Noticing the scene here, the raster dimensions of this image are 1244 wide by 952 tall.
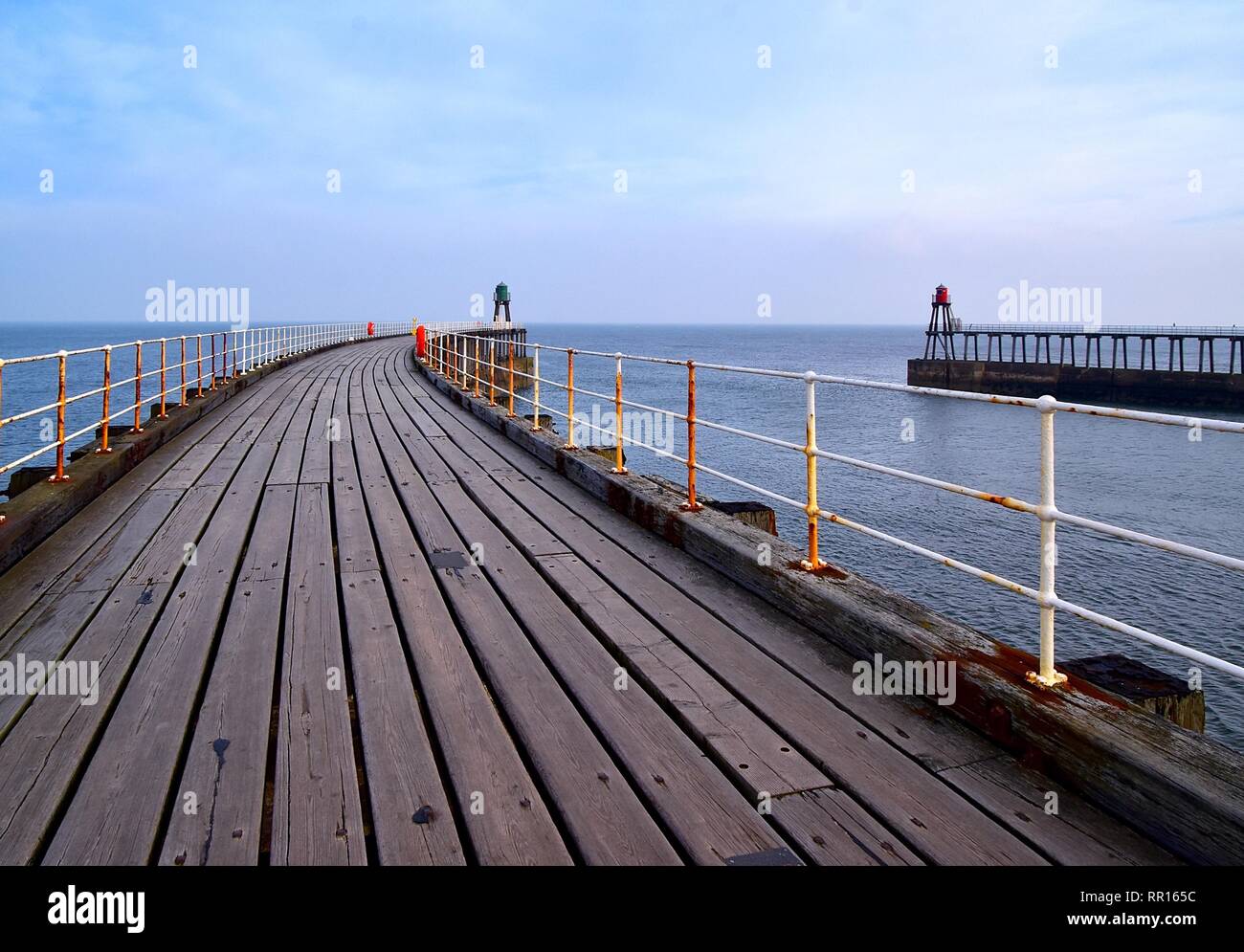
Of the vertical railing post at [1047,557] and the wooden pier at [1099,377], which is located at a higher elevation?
the wooden pier at [1099,377]

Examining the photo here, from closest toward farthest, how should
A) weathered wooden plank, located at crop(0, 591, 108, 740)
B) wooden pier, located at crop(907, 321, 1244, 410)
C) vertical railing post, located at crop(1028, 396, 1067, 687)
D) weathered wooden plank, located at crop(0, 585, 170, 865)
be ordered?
weathered wooden plank, located at crop(0, 585, 170, 865) → vertical railing post, located at crop(1028, 396, 1067, 687) → weathered wooden plank, located at crop(0, 591, 108, 740) → wooden pier, located at crop(907, 321, 1244, 410)

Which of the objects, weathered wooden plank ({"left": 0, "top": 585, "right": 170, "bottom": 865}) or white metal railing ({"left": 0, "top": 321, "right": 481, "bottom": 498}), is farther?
white metal railing ({"left": 0, "top": 321, "right": 481, "bottom": 498})

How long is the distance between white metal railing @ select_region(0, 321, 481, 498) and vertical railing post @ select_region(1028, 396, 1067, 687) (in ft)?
14.5

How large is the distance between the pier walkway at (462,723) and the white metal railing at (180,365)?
43.9 inches

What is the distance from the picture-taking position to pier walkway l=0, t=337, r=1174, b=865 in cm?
242

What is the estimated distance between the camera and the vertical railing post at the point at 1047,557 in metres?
2.85

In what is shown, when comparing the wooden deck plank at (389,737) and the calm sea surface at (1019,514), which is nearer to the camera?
the wooden deck plank at (389,737)

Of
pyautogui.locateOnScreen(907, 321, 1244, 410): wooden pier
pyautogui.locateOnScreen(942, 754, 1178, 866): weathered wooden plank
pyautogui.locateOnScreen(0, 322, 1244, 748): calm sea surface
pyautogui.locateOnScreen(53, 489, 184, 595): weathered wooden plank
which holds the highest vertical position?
pyautogui.locateOnScreen(907, 321, 1244, 410): wooden pier

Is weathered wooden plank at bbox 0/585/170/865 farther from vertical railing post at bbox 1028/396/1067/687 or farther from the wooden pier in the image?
the wooden pier

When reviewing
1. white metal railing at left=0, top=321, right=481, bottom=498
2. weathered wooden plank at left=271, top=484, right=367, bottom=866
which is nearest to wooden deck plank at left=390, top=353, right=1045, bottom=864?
weathered wooden plank at left=271, top=484, right=367, bottom=866

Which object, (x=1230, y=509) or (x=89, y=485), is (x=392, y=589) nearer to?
(x=89, y=485)

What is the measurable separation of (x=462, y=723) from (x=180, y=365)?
9.96 m

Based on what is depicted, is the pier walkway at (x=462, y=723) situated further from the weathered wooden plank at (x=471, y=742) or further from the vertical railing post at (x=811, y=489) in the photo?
the vertical railing post at (x=811, y=489)

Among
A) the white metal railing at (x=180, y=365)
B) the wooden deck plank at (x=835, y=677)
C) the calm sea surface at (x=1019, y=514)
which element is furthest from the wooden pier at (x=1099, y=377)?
the wooden deck plank at (x=835, y=677)
